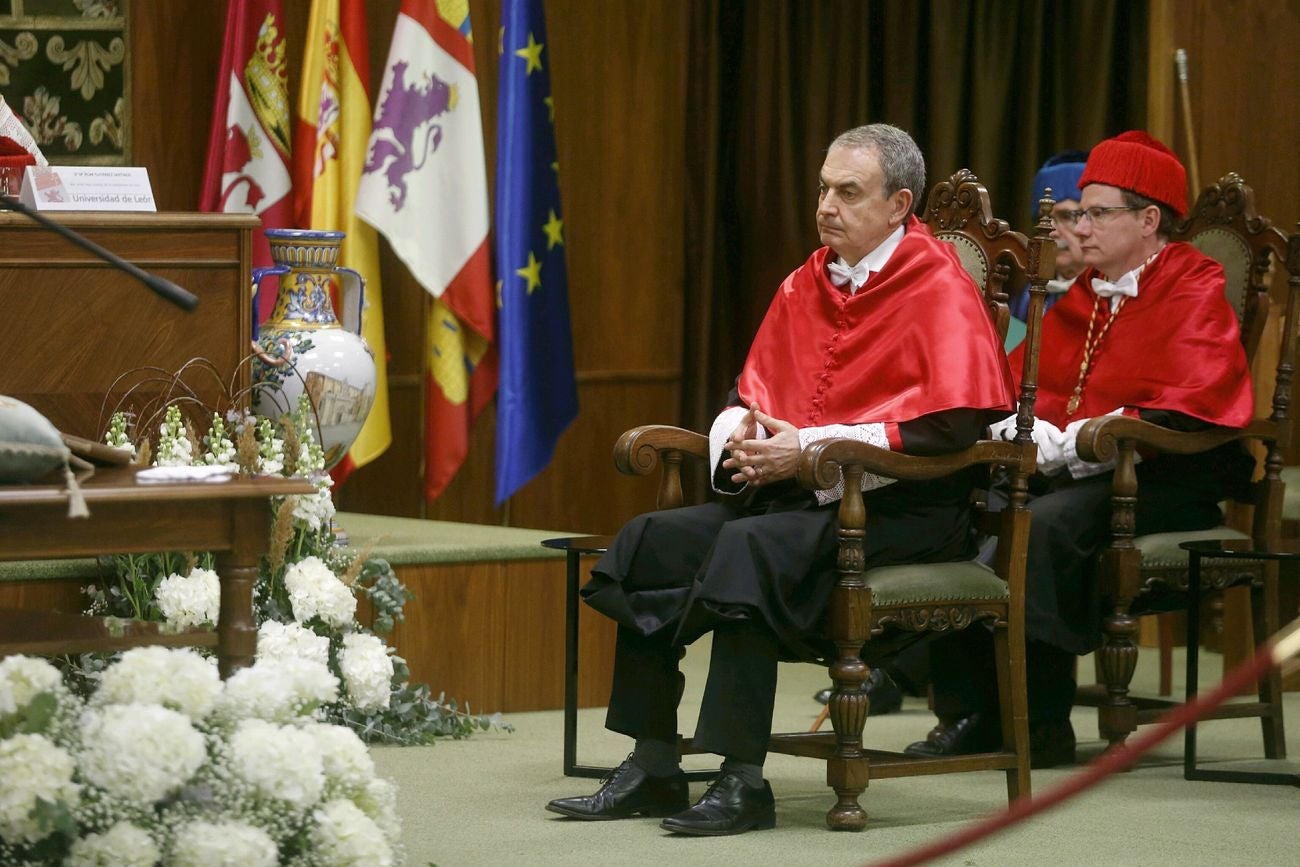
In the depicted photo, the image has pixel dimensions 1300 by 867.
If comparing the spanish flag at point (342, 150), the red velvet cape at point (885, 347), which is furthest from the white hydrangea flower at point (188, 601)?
the spanish flag at point (342, 150)

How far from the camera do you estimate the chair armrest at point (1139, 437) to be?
13.6 ft

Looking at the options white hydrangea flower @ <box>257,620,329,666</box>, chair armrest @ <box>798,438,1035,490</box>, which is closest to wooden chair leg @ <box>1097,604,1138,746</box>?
chair armrest @ <box>798,438,1035,490</box>

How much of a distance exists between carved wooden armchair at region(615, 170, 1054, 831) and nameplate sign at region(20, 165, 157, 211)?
1.35 meters

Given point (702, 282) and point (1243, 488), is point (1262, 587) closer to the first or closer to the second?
point (1243, 488)

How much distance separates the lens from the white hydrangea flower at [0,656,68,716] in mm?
2475

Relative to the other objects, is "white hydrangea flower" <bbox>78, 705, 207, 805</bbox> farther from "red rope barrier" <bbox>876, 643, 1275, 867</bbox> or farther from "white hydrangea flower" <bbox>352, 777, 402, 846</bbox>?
"red rope barrier" <bbox>876, 643, 1275, 867</bbox>

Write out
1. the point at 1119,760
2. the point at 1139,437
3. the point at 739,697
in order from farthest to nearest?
the point at 1139,437
the point at 739,697
the point at 1119,760

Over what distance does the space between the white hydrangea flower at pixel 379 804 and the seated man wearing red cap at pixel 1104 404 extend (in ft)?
6.04

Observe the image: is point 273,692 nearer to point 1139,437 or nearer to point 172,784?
point 172,784

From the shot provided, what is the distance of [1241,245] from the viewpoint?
4582 mm

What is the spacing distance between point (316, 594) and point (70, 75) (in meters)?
2.44

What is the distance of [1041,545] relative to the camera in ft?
13.7

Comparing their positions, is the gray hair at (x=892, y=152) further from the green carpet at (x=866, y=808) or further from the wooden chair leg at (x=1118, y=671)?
the green carpet at (x=866, y=808)

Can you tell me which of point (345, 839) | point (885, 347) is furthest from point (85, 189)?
point (345, 839)
